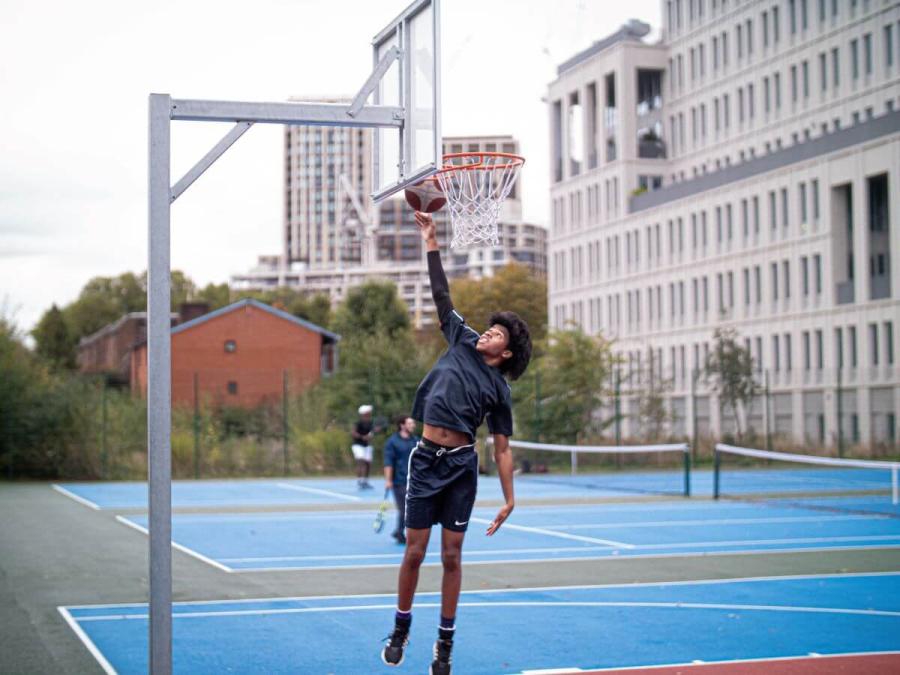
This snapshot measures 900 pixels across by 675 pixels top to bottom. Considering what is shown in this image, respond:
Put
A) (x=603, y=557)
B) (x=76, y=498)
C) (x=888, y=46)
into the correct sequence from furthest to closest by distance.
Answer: (x=888, y=46) < (x=76, y=498) < (x=603, y=557)

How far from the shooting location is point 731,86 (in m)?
77.5

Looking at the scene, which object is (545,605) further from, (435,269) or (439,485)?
(435,269)

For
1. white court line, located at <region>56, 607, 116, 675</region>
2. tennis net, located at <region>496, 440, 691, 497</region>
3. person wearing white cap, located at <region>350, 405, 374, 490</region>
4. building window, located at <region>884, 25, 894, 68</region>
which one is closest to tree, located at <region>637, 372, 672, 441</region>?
tennis net, located at <region>496, 440, 691, 497</region>

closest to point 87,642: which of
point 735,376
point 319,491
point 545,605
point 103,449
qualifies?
point 545,605

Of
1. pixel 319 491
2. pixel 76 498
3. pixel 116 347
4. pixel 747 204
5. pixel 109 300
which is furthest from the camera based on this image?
pixel 109 300

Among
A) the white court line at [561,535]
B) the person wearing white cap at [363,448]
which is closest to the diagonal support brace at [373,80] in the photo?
the white court line at [561,535]

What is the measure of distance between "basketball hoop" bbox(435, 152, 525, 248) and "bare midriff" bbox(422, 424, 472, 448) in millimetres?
2304

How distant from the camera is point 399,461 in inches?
714

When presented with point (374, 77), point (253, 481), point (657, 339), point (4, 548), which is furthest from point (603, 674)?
point (657, 339)

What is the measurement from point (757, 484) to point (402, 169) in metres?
27.9

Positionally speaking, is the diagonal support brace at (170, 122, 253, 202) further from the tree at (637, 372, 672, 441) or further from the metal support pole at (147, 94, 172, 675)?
the tree at (637, 372, 672, 441)

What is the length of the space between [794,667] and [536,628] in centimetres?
263

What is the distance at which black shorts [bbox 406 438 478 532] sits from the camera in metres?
7.90

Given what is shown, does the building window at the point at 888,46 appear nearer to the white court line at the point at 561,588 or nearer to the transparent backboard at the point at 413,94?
the white court line at the point at 561,588
